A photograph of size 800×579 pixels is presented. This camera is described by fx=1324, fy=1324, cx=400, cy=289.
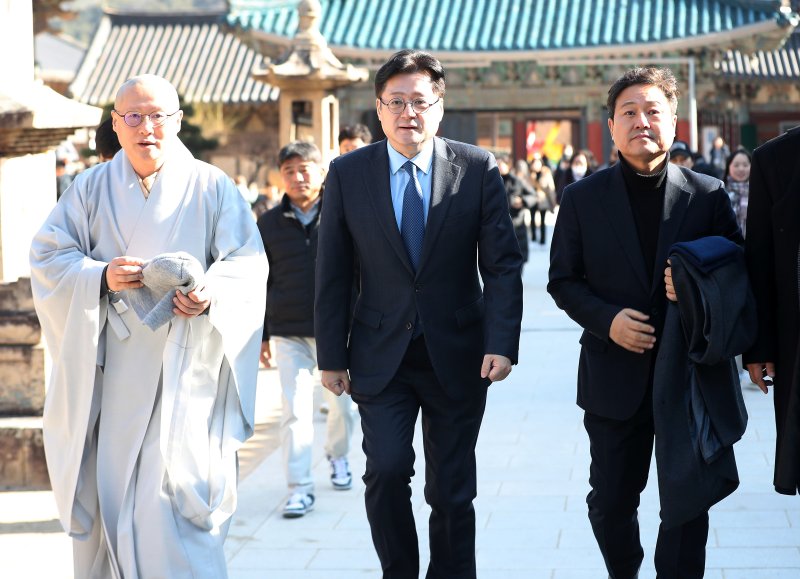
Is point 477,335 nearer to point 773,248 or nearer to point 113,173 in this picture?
point 773,248

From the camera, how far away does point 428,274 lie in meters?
4.50

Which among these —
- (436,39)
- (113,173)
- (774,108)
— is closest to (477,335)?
(113,173)

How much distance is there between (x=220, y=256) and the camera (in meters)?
4.55

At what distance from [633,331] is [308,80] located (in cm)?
921

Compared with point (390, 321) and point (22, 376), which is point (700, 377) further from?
point (22, 376)

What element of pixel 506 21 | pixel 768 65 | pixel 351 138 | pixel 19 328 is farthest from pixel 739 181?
pixel 768 65

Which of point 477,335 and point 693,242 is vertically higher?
point 693,242

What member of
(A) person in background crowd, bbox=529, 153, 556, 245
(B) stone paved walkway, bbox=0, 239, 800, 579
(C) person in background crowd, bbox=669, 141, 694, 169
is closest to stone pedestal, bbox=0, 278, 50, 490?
(B) stone paved walkway, bbox=0, 239, 800, 579

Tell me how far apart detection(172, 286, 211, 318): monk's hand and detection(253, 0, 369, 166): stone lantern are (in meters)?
8.67

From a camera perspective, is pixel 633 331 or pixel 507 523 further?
pixel 507 523

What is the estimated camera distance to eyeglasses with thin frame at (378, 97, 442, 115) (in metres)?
4.50

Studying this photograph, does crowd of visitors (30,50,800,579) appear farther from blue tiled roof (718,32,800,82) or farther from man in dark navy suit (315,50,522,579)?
blue tiled roof (718,32,800,82)

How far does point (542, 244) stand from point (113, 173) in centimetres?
1956

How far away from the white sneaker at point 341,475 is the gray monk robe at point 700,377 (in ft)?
9.07
